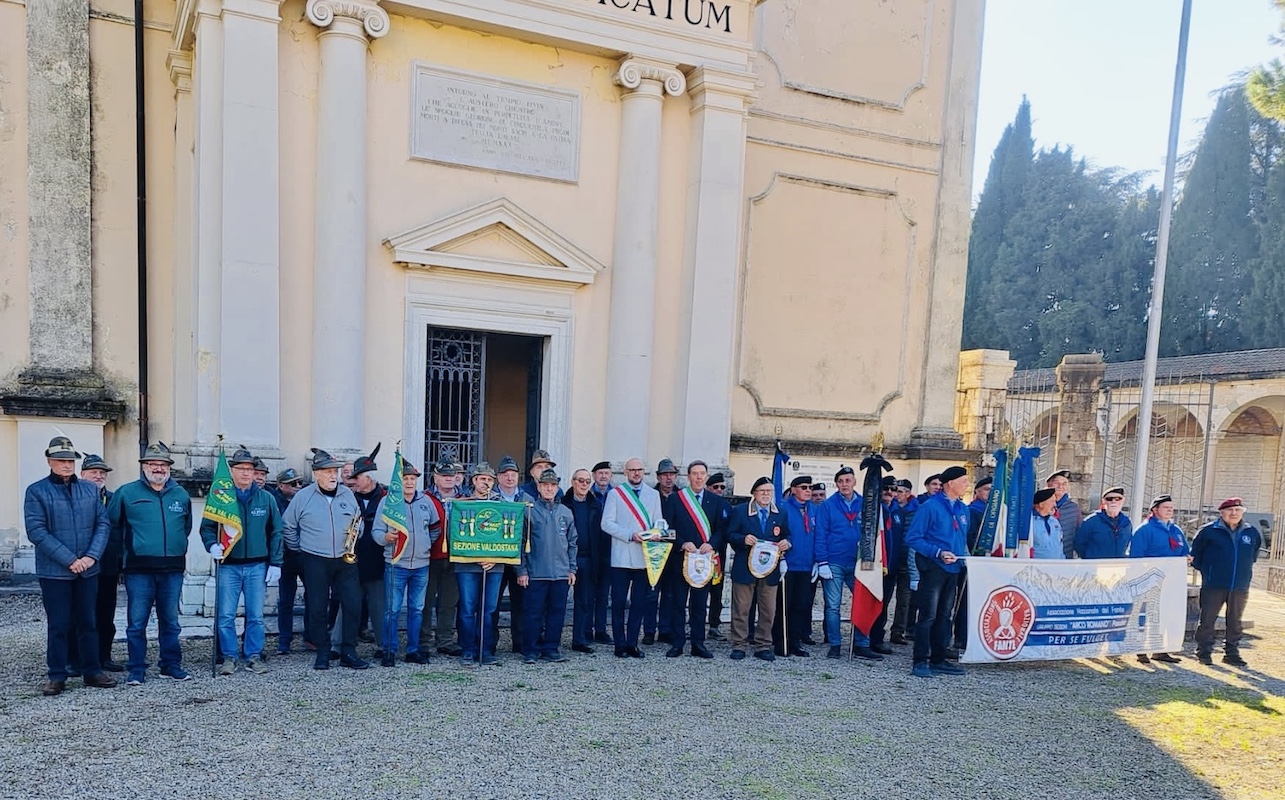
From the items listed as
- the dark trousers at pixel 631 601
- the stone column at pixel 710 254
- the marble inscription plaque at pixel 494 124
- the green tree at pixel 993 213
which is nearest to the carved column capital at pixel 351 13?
the marble inscription plaque at pixel 494 124

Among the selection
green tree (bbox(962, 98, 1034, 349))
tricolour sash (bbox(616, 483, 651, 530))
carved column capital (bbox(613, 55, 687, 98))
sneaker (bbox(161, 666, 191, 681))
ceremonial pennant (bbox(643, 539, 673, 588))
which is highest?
green tree (bbox(962, 98, 1034, 349))

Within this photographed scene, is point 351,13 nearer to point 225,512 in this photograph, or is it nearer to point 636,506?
point 225,512

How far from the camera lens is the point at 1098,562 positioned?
27.9ft

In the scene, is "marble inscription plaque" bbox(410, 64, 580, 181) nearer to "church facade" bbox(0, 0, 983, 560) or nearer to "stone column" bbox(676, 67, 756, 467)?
"church facade" bbox(0, 0, 983, 560)

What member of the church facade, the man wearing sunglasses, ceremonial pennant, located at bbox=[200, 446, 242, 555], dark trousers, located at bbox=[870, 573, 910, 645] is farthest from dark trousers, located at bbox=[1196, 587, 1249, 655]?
ceremonial pennant, located at bbox=[200, 446, 242, 555]

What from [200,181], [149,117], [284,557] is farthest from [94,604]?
[149,117]

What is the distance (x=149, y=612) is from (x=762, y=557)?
4.97m

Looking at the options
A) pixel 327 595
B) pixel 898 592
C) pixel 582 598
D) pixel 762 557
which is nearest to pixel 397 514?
pixel 327 595

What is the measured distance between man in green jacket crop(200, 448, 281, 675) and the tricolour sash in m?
2.90

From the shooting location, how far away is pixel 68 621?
6.14m

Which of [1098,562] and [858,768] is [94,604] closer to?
[858,768]

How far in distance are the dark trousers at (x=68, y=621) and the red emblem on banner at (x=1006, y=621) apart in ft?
23.5

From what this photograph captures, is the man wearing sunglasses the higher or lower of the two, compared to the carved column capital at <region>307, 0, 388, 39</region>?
lower

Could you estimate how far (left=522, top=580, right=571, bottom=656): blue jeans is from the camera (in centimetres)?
750
